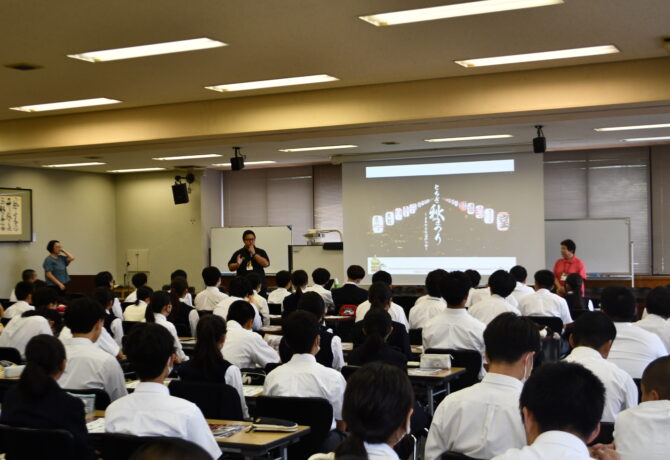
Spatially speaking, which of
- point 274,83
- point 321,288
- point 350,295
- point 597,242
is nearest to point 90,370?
point 274,83

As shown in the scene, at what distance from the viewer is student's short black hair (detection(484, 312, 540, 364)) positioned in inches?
117

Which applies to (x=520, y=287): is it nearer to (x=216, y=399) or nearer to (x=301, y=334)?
(x=301, y=334)

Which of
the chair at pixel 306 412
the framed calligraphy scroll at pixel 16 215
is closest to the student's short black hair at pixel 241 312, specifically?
the chair at pixel 306 412

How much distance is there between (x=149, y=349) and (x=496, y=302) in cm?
422

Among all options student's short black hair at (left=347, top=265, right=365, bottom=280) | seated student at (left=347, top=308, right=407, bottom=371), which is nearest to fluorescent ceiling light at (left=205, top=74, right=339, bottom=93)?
student's short black hair at (left=347, top=265, right=365, bottom=280)

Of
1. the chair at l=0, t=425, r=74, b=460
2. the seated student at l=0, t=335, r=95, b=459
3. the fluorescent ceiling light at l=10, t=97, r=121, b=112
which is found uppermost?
the fluorescent ceiling light at l=10, t=97, r=121, b=112

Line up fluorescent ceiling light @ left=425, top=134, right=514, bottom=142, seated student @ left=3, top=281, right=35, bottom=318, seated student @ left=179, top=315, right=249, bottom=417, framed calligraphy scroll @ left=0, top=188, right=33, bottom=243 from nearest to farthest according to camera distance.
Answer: seated student @ left=179, top=315, right=249, bottom=417 → seated student @ left=3, top=281, right=35, bottom=318 → fluorescent ceiling light @ left=425, top=134, right=514, bottom=142 → framed calligraphy scroll @ left=0, top=188, right=33, bottom=243

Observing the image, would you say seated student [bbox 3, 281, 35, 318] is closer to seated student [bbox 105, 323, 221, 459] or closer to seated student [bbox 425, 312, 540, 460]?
seated student [bbox 105, 323, 221, 459]

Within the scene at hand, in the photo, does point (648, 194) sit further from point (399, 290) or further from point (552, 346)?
point (552, 346)

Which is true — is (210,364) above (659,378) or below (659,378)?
below

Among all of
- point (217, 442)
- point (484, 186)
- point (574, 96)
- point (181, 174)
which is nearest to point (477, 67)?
point (574, 96)

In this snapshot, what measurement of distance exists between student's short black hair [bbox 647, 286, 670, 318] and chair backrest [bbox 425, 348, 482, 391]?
1.23m

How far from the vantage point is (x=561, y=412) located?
2.09m

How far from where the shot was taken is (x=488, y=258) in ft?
39.8
